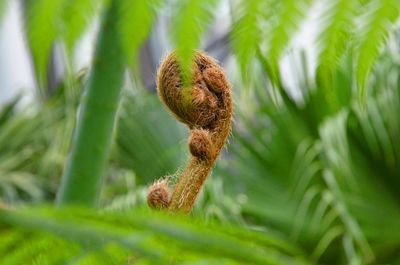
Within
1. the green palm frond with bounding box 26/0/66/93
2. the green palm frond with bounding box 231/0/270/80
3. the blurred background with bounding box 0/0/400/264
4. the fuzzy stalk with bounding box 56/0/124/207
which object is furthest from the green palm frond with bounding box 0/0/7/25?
the blurred background with bounding box 0/0/400/264

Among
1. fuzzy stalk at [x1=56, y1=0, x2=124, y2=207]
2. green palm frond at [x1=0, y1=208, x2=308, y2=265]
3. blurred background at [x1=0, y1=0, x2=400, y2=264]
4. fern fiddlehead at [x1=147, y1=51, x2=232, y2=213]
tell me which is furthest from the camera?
blurred background at [x1=0, y1=0, x2=400, y2=264]

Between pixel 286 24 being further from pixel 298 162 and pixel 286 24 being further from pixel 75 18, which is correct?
pixel 298 162

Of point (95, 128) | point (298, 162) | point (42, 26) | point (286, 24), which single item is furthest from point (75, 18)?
point (298, 162)

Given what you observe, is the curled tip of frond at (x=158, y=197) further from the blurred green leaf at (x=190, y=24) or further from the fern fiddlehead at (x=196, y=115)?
the blurred green leaf at (x=190, y=24)

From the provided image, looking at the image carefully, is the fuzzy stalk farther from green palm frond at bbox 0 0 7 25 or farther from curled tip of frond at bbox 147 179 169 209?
green palm frond at bbox 0 0 7 25

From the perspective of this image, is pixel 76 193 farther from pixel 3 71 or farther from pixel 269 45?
pixel 3 71

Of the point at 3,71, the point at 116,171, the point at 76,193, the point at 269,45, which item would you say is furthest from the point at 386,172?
the point at 3,71
